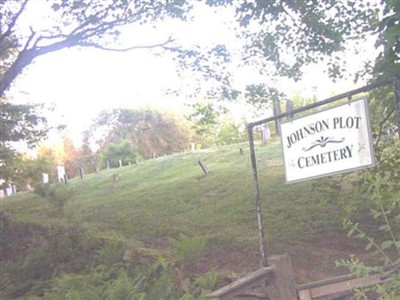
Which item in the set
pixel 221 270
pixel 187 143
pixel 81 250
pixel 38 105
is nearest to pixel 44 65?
pixel 38 105

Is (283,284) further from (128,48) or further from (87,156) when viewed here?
(87,156)

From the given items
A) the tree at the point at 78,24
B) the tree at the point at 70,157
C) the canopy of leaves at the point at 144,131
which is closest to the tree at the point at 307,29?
the tree at the point at 78,24

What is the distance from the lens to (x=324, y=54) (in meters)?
8.03

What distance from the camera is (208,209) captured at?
10.8 metres

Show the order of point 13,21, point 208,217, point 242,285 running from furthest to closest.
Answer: point 13,21 → point 208,217 → point 242,285

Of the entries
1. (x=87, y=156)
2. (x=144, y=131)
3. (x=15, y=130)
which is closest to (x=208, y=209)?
(x=15, y=130)

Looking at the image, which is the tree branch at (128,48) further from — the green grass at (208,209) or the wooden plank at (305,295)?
the wooden plank at (305,295)

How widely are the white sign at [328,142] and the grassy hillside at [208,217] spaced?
2.05m

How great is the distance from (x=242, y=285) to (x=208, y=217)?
6179 mm

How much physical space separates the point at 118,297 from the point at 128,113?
2821cm

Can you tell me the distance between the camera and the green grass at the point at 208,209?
27.0 feet

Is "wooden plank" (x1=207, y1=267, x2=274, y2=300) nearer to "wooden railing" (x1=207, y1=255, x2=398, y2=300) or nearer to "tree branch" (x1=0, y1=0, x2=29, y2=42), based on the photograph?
"wooden railing" (x1=207, y1=255, x2=398, y2=300)

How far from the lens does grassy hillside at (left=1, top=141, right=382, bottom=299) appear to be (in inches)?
273

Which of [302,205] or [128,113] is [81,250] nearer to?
[302,205]
